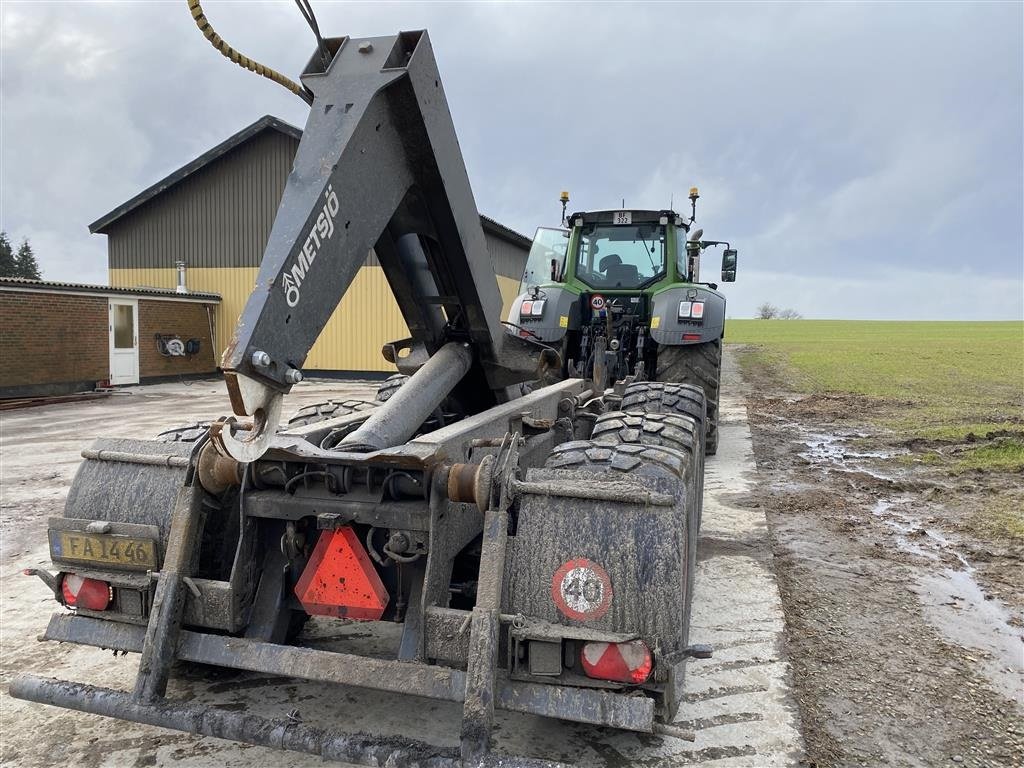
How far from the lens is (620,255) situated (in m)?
8.35

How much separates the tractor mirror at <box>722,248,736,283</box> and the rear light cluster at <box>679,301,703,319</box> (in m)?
1.59

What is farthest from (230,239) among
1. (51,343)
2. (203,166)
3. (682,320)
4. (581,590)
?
(581,590)

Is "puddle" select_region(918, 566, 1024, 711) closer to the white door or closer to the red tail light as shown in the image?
the red tail light

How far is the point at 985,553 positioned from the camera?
5020mm

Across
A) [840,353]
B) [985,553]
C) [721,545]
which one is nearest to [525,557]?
[721,545]

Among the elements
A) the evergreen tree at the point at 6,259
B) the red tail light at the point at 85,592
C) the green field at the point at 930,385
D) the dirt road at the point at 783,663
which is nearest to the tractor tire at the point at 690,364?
the dirt road at the point at 783,663

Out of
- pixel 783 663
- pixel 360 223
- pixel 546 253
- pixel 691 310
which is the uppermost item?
pixel 546 253

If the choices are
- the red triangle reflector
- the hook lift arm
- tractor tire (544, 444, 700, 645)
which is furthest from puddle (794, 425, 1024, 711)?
the hook lift arm

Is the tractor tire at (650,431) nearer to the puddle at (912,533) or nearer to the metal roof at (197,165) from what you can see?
the puddle at (912,533)

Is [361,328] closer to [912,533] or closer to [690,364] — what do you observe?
[690,364]

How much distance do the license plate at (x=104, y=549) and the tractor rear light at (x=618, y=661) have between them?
5.49 feet

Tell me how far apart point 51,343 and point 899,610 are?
53.5 ft

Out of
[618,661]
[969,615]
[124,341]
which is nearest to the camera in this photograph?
[618,661]

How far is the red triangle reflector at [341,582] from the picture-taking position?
2.76 m
